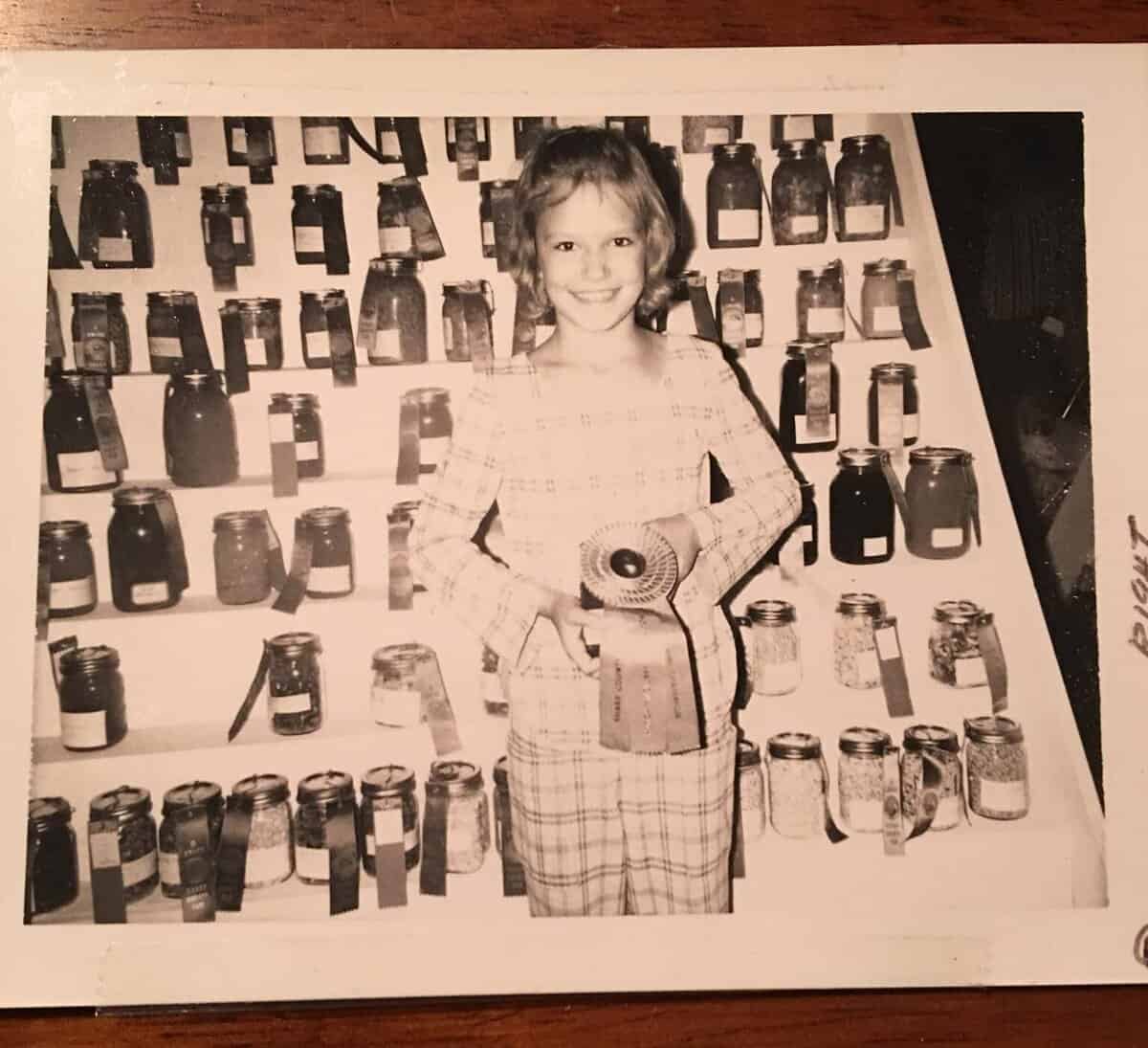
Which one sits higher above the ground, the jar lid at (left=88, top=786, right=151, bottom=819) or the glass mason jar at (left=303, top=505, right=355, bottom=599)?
the glass mason jar at (left=303, top=505, right=355, bottom=599)

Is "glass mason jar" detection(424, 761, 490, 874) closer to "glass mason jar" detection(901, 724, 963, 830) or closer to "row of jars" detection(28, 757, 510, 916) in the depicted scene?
"row of jars" detection(28, 757, 510, 916)

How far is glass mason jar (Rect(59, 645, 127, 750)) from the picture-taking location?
56cm

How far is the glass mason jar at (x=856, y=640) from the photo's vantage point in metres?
0.58

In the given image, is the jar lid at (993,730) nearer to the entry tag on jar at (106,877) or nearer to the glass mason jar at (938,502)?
the glass mason jar at (938,502)

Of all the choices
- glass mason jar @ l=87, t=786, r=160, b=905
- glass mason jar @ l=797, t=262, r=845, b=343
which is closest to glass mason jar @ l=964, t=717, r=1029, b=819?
glass mason jar @ l=797, t=262, r=845, b=343

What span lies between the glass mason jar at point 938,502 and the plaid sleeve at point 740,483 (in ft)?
0.22

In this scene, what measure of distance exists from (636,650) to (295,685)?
19cm

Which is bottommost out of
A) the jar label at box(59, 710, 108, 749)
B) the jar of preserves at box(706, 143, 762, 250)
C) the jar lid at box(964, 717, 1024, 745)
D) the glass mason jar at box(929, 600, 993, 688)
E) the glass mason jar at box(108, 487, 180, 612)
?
the jar lid at box(964, 717, 1024, 745)

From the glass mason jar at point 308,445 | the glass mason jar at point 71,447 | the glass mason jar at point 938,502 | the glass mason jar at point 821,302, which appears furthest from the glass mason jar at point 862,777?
the glass mason jar at point 71,447

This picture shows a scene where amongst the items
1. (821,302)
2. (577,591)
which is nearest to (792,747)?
(577,591)

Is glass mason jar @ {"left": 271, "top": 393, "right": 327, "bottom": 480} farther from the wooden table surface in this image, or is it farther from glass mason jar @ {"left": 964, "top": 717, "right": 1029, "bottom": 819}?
glass mason jar @ {"left": 964, "top": 717, "right": 1029, "bottom": 819}

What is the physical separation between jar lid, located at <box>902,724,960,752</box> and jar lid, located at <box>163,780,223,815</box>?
39 cm

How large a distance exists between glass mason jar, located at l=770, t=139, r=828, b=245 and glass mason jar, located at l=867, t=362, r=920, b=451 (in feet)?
0.29

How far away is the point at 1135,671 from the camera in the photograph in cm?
59
